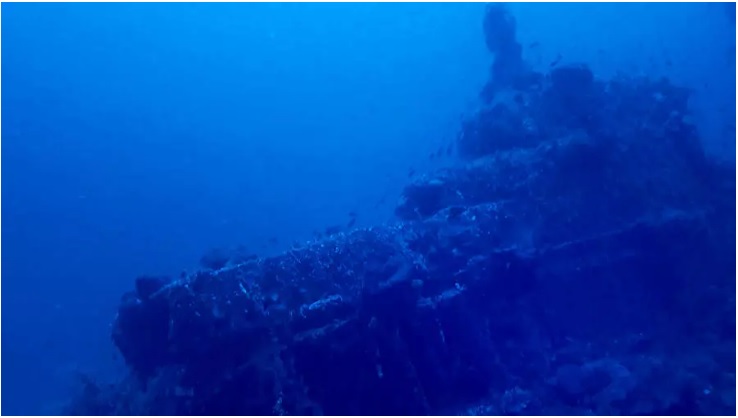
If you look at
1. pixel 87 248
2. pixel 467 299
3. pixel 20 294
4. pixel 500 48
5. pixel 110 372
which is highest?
pixel 87 248

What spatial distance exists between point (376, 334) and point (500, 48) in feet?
54.6

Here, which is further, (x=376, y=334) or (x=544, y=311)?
(x=544, y=311)

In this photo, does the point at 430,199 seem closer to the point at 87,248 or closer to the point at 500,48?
the point at 500,48

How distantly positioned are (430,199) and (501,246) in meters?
3.59

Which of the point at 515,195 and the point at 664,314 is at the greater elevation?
the point at 515,195

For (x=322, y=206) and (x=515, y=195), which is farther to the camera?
(x=322, y=206)

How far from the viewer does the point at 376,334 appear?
41.7 feet

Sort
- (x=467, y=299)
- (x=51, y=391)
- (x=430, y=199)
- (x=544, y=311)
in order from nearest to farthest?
(x=467, y=299)
(x=544, y=311)
(x=430, y=199)
(x=51, y=391)

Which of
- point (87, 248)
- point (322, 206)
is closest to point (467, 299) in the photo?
point (322, 206)

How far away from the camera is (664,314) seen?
15.8 m

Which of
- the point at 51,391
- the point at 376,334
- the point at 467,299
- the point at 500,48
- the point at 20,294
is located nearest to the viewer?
the point at 376,334

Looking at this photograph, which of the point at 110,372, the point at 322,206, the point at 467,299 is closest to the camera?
the point at 467,299

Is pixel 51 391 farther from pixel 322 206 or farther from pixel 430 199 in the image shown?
pixel 322 206

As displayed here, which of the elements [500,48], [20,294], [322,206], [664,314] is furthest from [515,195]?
[20,294]
